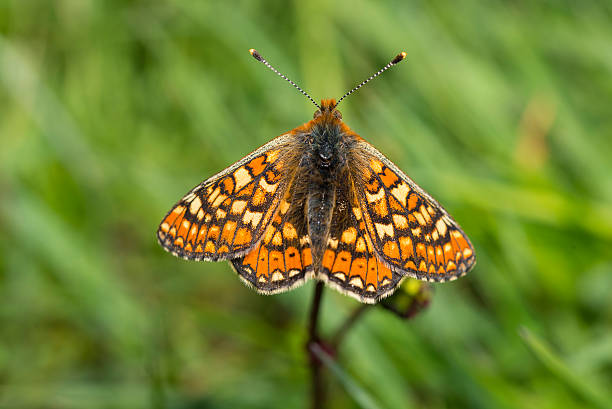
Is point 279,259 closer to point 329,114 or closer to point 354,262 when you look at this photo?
point 354,262

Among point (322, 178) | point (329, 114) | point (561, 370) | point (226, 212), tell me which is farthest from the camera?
point (329, 114)

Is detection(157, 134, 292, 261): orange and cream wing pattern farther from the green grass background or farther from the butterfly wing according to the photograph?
the green grass background

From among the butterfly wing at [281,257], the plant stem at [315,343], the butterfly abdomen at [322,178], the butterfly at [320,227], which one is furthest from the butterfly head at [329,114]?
the plant stem at [315,343]

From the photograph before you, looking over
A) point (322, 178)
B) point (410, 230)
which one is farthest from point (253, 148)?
point (410, 230)

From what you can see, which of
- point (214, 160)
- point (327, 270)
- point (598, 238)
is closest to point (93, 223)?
point (214, 160)

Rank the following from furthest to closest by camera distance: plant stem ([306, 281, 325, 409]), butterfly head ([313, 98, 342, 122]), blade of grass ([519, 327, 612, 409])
Answer: butterfly head ([313, 98, 342, 122]) < plant stem ([306, 281, 325, 409]) < blade of grass ([519, 327, 612, 409])

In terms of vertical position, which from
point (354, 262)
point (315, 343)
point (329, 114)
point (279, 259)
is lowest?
point (315, 343)

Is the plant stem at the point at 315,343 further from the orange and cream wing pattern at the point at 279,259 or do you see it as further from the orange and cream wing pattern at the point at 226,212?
the orange and cream wing pattern at the point at 226,212

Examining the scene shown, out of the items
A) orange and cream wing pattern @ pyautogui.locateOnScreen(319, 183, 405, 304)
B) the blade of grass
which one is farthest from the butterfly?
the blade of grass
